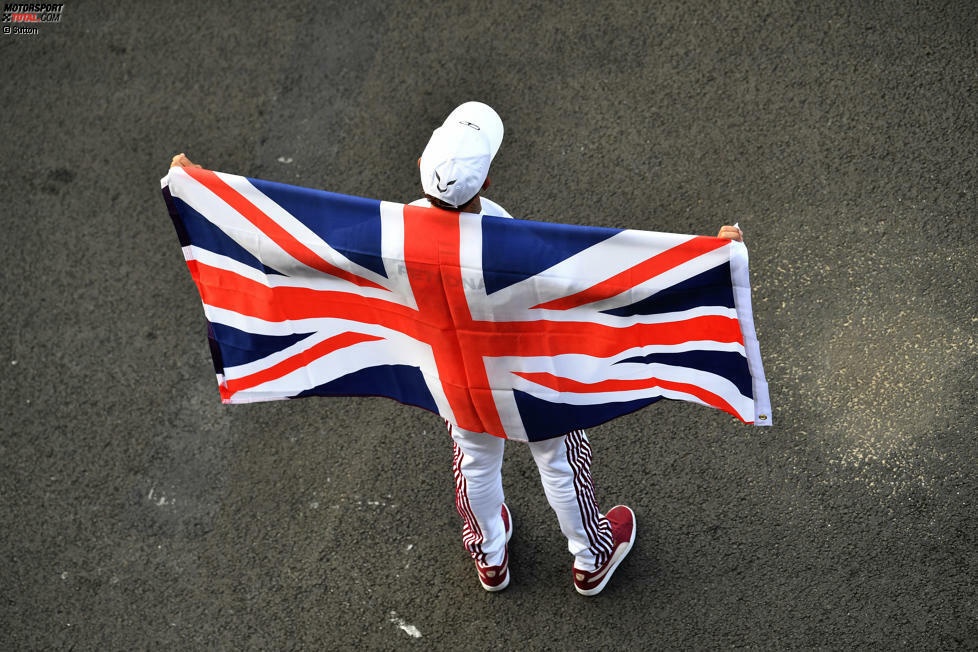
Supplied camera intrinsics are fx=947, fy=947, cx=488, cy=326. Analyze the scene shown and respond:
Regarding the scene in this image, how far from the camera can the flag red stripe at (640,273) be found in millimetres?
2496

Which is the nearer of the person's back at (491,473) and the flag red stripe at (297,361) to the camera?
the person's back at (491,473)

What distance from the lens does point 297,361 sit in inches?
122

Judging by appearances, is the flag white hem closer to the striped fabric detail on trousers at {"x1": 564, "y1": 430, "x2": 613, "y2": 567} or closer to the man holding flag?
the man holding flag

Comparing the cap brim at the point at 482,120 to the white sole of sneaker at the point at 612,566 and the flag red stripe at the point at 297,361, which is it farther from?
the white sole of sneaker at the point at 612,566

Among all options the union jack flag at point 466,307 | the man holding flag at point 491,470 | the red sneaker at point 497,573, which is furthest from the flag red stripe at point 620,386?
the red sneaker at point 497,573

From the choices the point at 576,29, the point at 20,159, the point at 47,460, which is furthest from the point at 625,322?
the point at 20,159

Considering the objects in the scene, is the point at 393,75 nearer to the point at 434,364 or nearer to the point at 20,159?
the point at 20,159

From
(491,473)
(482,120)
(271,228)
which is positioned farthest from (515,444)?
(482,120)

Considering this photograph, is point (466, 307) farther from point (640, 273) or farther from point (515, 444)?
point (515, 444)

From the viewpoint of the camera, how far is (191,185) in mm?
2898

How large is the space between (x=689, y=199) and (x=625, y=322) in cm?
A: 218

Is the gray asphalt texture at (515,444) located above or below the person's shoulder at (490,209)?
below

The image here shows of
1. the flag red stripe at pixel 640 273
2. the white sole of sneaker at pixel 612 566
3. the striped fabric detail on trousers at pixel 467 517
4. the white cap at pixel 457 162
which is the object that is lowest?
the white sole of sneaker at pixel 612 566

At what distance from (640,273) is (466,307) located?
50cm
